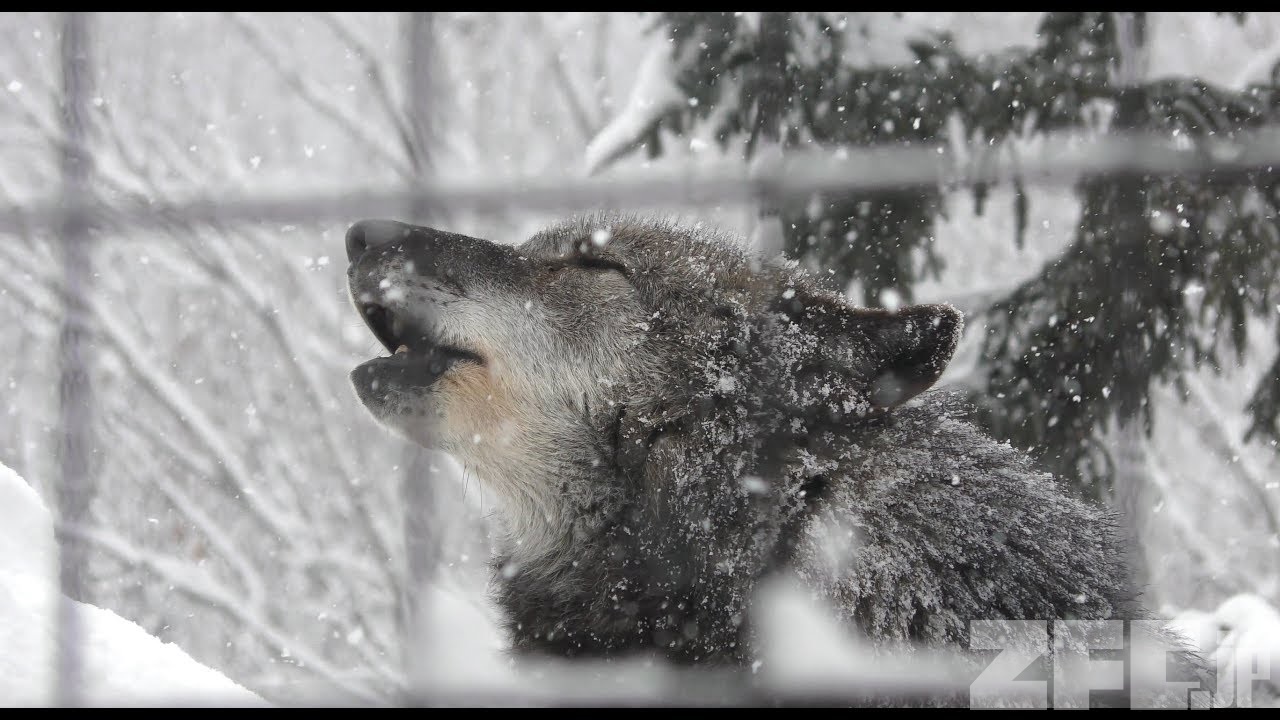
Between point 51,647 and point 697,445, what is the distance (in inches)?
70.4

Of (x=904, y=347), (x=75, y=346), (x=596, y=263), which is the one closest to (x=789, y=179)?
(x=596, y=263)

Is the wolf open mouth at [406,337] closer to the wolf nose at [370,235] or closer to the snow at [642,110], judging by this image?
the wolf nose at [370,235]

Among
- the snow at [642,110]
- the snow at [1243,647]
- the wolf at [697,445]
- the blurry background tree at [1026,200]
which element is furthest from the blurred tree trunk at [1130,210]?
the snow at [642,110]

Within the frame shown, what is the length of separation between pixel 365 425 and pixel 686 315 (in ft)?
17.5

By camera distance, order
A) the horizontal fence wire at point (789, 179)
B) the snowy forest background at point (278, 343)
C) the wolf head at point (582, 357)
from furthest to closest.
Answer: the snowy forest background at point (278, 343) → the horizontal fence wire at point (789, 179) → the wolf head at point (582, 357)

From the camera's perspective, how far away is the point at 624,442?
7.93ft

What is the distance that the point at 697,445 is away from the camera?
7.57ft

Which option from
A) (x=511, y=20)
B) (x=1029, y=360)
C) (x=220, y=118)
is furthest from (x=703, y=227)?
(x=220, y=118)

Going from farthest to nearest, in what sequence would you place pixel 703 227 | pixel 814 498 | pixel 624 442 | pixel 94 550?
pixel 94 550 < pixel 703 227 < pixel 624 442 < pixel 814 498

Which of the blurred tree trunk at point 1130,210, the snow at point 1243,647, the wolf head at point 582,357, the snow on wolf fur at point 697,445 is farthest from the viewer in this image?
the blurred tree trunk at point 1130,210

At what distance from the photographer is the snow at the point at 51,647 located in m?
2.21

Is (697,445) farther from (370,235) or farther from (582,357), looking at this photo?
(370,235)

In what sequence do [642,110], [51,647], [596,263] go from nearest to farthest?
[51,647], [596,263], [642,110]

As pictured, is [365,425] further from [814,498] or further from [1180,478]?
[1180,478]
